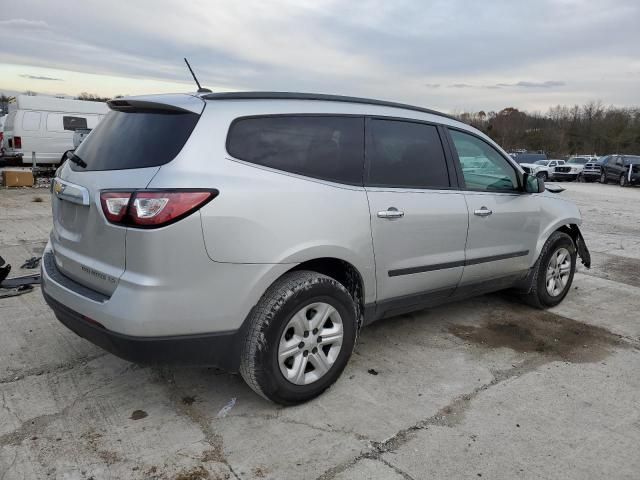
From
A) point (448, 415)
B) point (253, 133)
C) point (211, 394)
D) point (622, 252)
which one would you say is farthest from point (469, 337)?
point (622, 252)

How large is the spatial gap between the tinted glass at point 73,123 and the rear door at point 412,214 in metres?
17.3

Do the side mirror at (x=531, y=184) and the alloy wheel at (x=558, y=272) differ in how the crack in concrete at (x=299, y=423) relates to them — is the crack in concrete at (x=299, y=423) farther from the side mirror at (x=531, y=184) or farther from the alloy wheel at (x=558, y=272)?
the alloy wheel at (x=558, y=272)

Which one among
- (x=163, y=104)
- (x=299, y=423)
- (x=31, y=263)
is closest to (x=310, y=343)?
(x=299, y=423)

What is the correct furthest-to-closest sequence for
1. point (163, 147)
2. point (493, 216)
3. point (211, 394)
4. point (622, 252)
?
point (622, 252), point (493, 216), point (211, 394), point (163, 147)

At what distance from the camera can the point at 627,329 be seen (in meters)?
4.52

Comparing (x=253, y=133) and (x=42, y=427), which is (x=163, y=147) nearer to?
(x=253, y=133)

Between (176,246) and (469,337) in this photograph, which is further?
(469,337)

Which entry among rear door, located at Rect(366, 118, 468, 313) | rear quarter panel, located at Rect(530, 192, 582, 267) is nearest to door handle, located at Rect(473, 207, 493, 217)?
rear door, located at Rect(366, 118, 468, 313)

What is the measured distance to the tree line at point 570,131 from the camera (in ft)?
182

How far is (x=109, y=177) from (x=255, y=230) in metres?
0.80

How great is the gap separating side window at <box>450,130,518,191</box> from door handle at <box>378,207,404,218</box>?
0.91 meters

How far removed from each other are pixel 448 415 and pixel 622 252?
6286 mm

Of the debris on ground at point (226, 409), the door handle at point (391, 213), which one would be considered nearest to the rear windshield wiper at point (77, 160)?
the debris on ground at point (226, 409)

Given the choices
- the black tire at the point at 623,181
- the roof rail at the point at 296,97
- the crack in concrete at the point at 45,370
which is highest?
the roof rail at the point at 296,97
